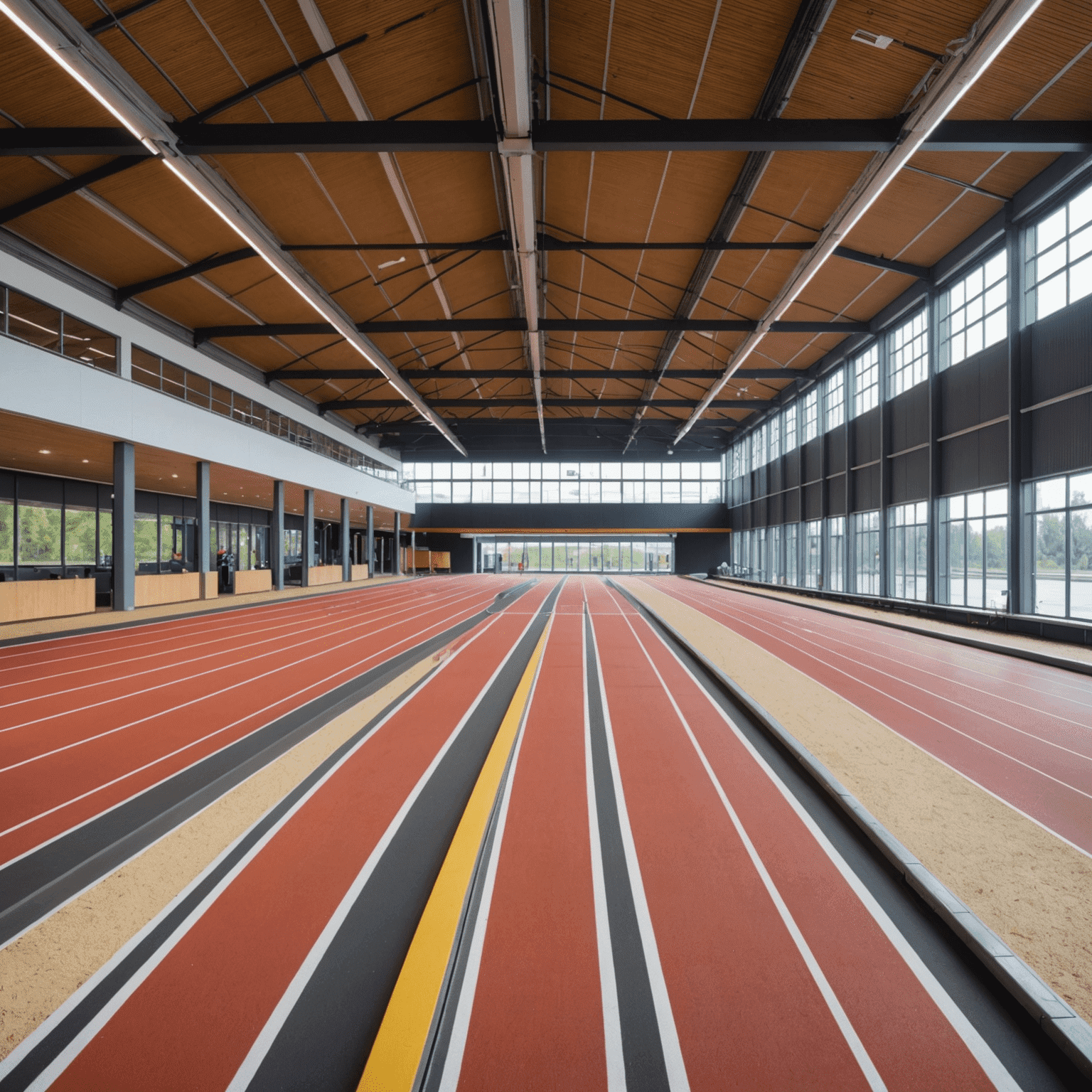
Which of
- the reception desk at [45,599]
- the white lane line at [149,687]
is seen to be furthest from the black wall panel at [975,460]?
the reception desk at [45,599]

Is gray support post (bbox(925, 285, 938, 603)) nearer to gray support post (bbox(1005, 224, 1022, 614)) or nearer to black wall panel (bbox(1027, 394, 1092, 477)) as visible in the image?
gray support post (bbox(1005, 224, 1022, 614))

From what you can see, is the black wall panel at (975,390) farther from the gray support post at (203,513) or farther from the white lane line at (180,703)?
the gray support post at (203,513)

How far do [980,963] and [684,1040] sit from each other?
132 cm

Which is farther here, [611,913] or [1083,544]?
[1083,544]

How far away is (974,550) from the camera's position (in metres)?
14.2

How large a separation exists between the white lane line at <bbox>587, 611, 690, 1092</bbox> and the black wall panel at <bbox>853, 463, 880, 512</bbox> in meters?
18.1

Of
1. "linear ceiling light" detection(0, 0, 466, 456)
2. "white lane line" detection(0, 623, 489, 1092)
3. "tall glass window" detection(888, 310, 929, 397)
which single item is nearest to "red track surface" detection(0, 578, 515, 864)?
"white lane line" detection(0, 623, 489, 1092)

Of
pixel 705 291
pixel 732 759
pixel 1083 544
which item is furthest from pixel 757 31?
pixel 1083 544

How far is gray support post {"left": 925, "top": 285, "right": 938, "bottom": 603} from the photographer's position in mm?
15234

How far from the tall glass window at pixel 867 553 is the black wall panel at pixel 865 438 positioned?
74.3 inches

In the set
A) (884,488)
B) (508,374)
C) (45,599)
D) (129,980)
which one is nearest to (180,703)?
(129,980)

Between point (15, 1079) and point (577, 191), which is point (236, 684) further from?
point (577, 191)

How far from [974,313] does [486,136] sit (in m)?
12.8

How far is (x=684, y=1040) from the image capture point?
6.55 ft
